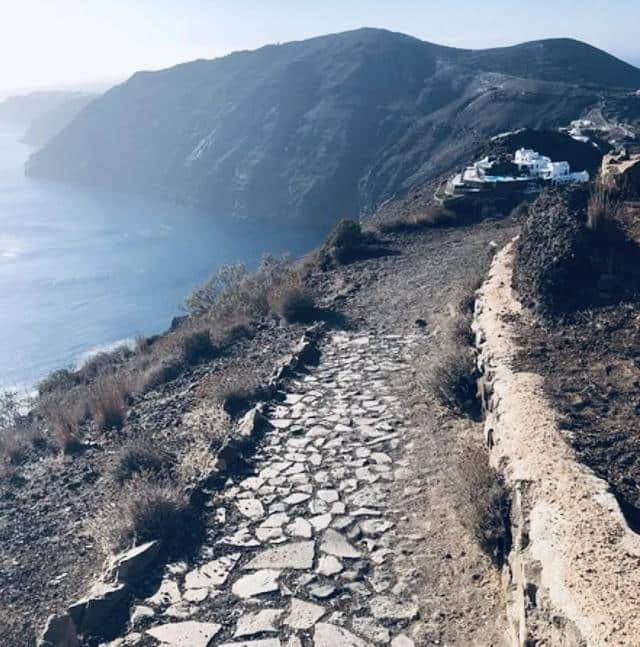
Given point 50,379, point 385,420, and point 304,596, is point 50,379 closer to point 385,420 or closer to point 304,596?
point 385,420

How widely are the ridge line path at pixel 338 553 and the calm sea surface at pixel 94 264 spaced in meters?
25.1

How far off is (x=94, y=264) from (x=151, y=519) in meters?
52.7

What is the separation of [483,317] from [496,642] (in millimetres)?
4172

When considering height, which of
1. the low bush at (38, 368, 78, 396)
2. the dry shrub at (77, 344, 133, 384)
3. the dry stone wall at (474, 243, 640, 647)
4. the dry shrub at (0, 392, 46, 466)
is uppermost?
the dry stone wall at (474, 243, 640, 647)

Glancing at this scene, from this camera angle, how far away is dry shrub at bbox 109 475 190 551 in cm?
516

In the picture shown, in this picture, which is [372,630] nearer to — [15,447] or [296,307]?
[296,307]

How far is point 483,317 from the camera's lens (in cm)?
763

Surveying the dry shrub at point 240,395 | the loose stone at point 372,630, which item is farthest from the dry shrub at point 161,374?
the loose stone at point 372,630

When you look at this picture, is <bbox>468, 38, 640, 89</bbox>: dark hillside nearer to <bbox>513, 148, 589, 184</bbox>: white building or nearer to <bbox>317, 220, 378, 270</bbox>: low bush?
<bbox>513, 148, 589, 184</bbox>: white building

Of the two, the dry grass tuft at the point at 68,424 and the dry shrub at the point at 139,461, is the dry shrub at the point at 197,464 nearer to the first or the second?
the dry shrub at the point at 139,461

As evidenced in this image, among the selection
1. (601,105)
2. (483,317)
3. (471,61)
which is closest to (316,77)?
(471,61)

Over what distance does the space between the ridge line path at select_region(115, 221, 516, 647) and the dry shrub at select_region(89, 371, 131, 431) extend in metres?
2.70

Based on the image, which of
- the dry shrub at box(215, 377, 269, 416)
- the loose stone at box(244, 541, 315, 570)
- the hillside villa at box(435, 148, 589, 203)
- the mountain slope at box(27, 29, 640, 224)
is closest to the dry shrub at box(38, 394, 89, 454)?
the dry shrub at box(215, 377, 269, 416)

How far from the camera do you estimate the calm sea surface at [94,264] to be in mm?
37594
